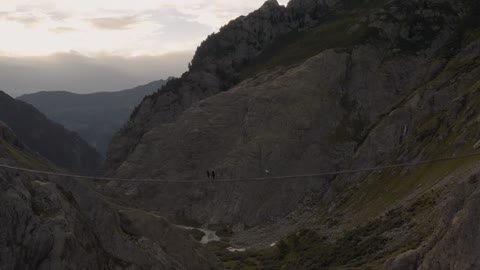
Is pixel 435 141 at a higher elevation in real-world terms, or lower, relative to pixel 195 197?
higher

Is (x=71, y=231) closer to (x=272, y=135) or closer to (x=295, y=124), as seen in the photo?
(x=272, y=135)

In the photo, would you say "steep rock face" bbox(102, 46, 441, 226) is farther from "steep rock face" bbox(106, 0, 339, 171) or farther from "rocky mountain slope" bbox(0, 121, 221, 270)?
"rocky mountain slope" bbox(0, 121, 221, 270)

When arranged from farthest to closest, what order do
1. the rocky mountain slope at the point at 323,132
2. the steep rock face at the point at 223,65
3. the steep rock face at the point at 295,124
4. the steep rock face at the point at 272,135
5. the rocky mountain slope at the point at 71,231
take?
the steep rock face at the point at 223,65 → the steep rock face at the point at 272,135 → the steep rock face at the point at 295,124 → the rocky mountain slope at the point at 323,132 → the rocky mountain slope at the point at 71,231

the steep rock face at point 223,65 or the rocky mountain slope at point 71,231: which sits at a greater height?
the steep rock face at point 223,65

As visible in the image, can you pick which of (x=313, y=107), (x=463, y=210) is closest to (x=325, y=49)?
(x=313, y=107)

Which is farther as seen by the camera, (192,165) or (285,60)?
(285,60)

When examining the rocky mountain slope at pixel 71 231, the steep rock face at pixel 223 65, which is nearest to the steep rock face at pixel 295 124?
the steep rock face at pixel 223 65

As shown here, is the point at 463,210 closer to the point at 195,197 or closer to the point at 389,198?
the point at 389,198

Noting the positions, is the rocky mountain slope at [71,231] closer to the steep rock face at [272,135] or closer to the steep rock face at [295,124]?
the steep rock face at [295,124]

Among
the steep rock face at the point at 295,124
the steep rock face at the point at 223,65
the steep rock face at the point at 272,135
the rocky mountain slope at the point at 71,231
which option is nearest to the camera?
the rocky mountain slope at the point at 71,231
